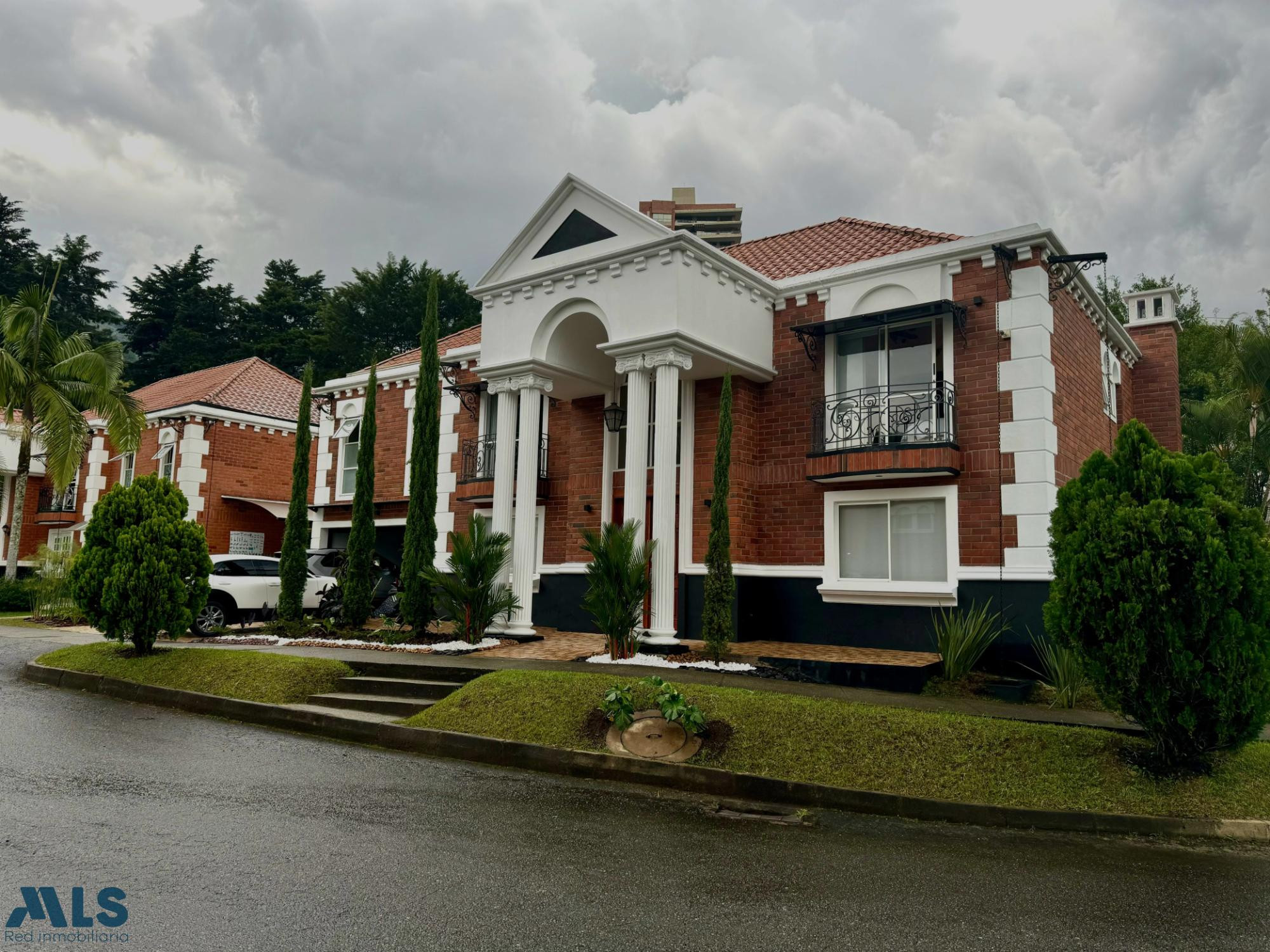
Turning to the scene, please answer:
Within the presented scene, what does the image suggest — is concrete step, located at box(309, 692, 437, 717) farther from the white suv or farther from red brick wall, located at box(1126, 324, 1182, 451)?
red brick wall, located at box(1126, 324, 1182, 451)

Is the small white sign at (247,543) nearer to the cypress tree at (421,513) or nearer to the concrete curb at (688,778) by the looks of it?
the cypress tree at (421,513)

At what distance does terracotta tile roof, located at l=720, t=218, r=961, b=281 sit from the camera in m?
14.0

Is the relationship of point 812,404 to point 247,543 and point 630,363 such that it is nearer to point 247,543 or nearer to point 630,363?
point 630,363

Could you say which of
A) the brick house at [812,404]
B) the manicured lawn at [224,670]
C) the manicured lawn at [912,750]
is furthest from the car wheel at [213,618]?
the manicured lawn at [912,750]

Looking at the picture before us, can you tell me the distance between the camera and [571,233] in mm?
13867

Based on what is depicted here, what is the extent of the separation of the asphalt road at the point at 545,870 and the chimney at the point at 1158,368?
540 inches

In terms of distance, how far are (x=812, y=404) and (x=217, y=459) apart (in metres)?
18.2

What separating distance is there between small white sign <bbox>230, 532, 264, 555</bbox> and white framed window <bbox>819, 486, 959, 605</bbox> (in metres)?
18.2

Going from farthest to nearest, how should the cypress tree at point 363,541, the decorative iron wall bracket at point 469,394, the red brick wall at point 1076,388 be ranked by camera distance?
1. the decorative iron wall bracket at point 469,394
2. the cypress tree at point 363,541
3. the red brick wall at point 1076,388

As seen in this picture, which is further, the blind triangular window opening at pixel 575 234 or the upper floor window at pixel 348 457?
the upper floor window at pixel 348 457

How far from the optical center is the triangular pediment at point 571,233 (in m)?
13.0

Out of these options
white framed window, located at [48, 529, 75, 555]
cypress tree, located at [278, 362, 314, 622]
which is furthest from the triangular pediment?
white framed window, located at [48, 529, 75, 555]

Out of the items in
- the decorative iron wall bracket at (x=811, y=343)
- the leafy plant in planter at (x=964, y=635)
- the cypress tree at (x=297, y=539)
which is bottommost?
the leafy plant in planter at (x=964, y=635)

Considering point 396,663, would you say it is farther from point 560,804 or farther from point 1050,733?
point 1050,733
